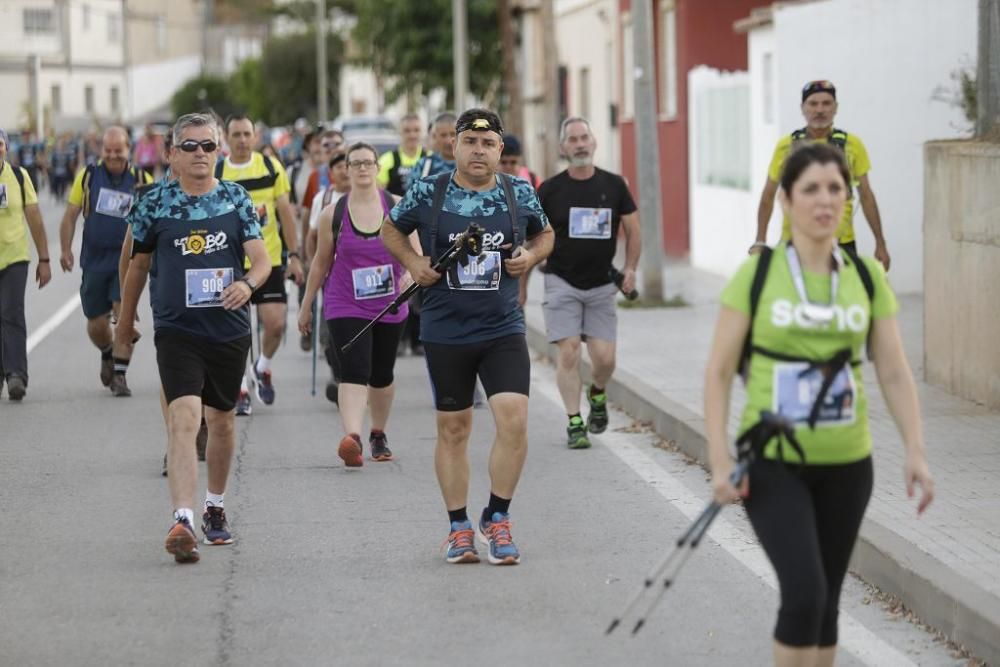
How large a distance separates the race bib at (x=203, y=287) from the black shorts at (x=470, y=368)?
942 mm

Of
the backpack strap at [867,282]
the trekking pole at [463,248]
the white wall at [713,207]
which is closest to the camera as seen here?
the backpack strap at [867,282]

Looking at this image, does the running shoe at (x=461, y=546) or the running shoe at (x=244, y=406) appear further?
the running shoe at (x=244, y=406)

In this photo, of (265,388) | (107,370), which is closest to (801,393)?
(265,388)

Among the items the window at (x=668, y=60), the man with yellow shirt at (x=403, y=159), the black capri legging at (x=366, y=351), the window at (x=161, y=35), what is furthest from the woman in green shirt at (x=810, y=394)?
the window at (x=161, y=35)

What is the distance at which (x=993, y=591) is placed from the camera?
6480mm

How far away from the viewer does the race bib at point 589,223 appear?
10.7m

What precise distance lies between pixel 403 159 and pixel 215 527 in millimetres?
6751

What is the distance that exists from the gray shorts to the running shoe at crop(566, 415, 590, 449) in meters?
0.48

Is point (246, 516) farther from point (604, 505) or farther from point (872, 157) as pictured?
point (872, 157)

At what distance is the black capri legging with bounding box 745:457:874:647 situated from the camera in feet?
16.2

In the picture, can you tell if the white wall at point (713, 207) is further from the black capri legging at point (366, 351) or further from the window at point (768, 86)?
the black capri legging at point (366, 351)

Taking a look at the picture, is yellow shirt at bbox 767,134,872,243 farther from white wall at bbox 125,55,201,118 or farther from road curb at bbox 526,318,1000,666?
white wall at bbox 125,55,201,118

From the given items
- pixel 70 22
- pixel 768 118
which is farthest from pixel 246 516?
pixel 70 22

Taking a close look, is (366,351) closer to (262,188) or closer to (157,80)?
(262,188)
